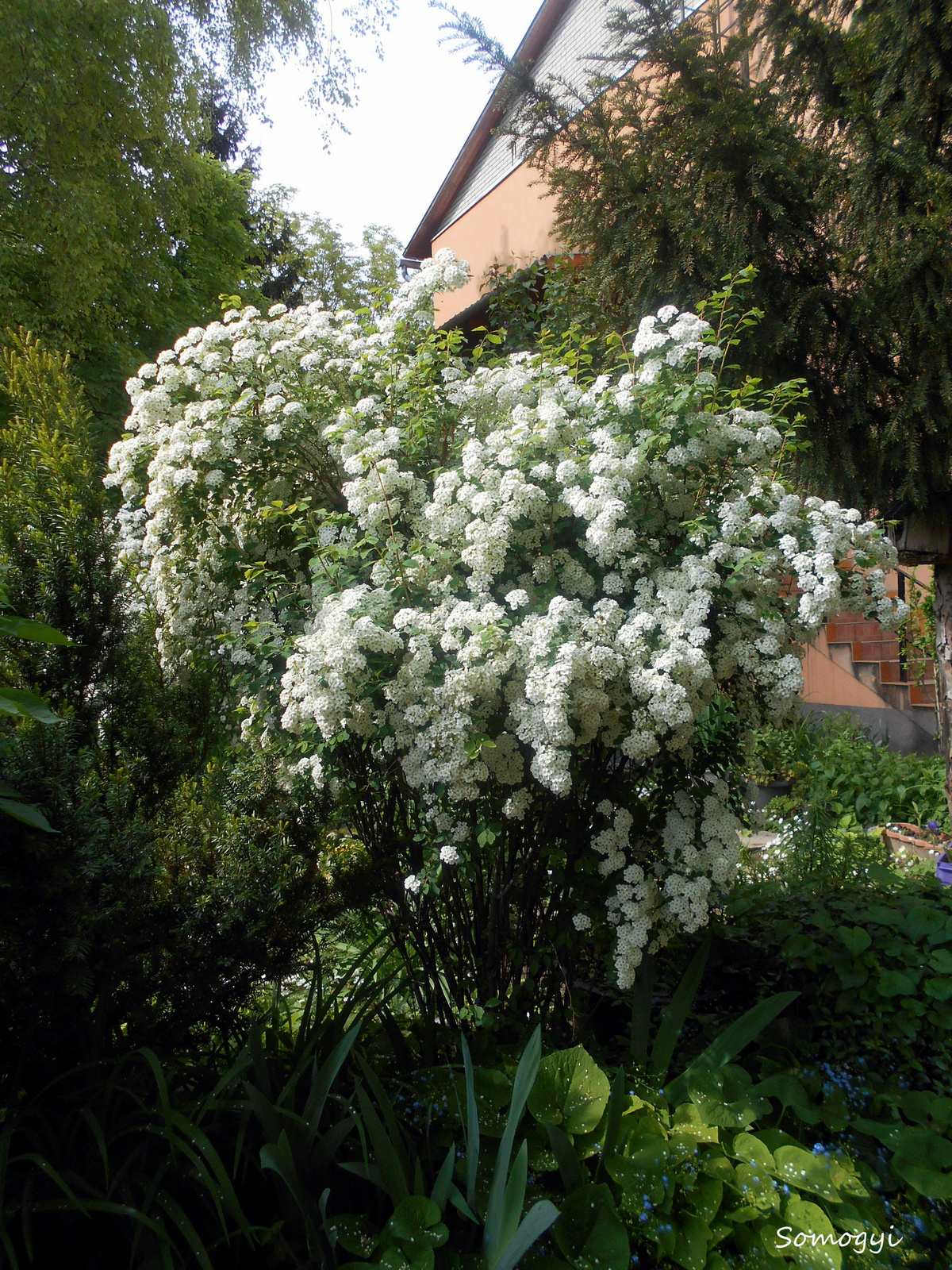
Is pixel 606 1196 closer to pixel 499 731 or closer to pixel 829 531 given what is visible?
pixel 499 731

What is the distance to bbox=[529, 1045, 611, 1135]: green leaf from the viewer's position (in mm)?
1946

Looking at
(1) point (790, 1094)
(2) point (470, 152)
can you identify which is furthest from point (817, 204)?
(2) point (470, 152)

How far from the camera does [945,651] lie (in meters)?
4.61

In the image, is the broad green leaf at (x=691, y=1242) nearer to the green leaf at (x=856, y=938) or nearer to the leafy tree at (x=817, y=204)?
the green leaf at (x=856, y=938)

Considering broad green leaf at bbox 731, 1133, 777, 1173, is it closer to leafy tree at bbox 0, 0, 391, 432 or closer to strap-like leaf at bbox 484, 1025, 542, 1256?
strap-like leaf at bbox 484, 1025, 542, 1256

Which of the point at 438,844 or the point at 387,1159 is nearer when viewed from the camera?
the point at 387,1159

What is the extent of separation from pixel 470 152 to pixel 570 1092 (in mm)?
12426

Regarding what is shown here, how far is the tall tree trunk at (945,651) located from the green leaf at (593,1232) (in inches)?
144

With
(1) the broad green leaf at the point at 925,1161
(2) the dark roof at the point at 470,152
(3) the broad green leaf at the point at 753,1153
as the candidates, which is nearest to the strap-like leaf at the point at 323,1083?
(3) the broad green leaf at the point at 753,1153

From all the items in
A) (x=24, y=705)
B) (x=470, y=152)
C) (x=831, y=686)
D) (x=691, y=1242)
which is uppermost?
(x=470, y=152)

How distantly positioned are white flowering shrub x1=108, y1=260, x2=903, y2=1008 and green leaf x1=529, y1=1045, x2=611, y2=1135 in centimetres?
27

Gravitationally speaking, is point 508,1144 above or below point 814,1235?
above

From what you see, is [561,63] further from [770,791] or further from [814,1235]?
[814,1235]

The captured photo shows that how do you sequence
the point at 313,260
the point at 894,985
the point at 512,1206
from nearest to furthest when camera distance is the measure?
1. the point at 512,1206
2. the point at 894,985
3. the point at 313,260
